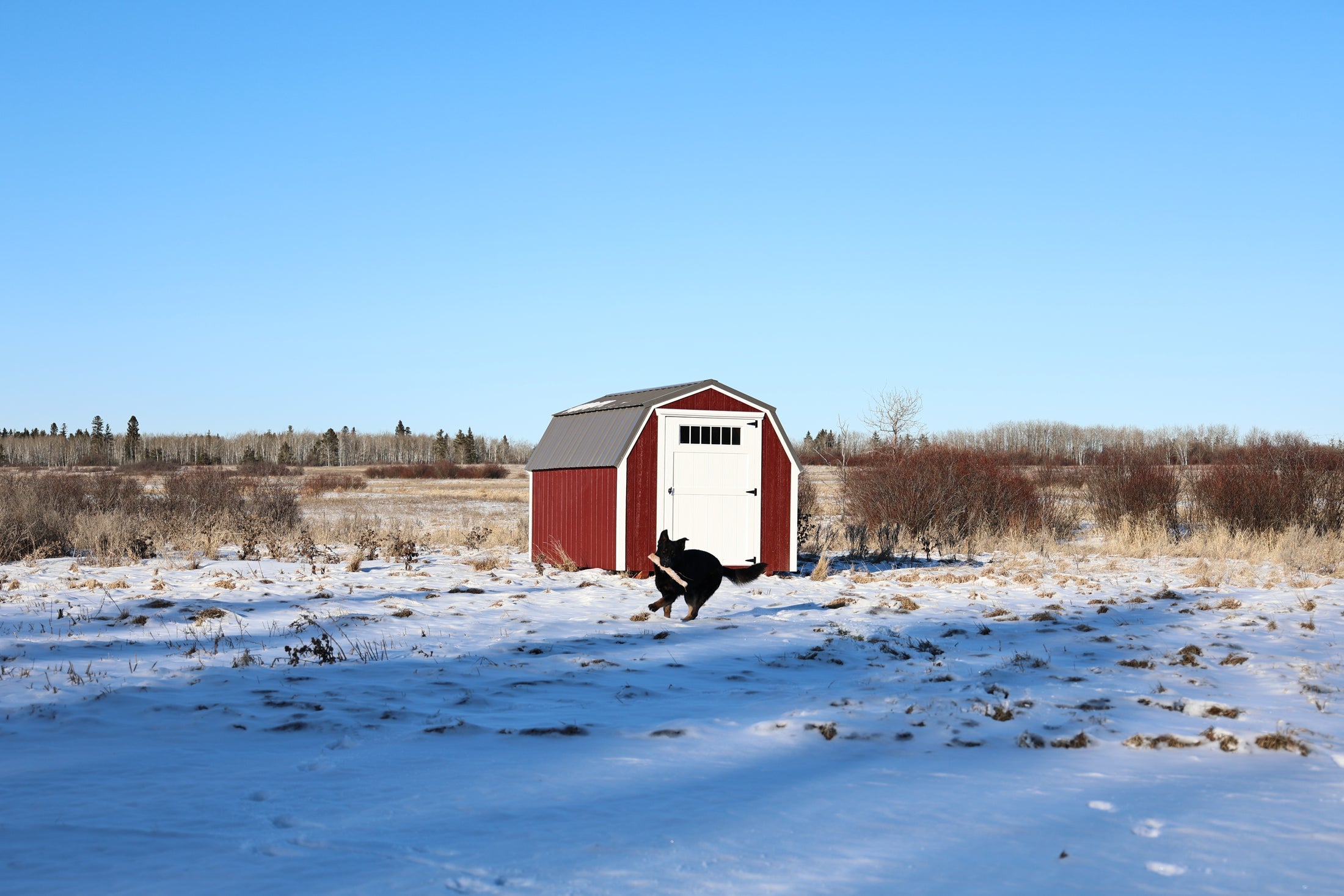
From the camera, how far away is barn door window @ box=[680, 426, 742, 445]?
15.2 meters

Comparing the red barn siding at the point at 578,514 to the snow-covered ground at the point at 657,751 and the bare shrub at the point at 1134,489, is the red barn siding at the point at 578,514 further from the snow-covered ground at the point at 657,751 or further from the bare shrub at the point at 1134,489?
the bare shrub at the point at 1134,489

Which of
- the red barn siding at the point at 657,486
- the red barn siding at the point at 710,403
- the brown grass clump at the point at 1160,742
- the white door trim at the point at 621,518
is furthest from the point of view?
the red barn siding at the point at 710,403

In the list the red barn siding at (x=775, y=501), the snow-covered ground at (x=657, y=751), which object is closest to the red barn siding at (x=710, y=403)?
the red barn siding at (x=775, y=501)

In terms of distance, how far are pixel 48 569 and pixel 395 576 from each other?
4795 mm

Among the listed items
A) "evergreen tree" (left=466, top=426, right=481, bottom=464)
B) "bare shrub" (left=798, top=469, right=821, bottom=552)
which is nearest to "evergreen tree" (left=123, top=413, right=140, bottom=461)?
"evergreen tree" (left=466, top=426, right=481, bottom=464)

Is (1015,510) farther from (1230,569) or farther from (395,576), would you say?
(395,576)

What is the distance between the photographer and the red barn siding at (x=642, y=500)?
14742 mm

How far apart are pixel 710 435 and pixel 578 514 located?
2.46m

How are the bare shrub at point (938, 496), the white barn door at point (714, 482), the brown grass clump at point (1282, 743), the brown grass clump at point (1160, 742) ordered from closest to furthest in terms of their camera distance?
the brown grass clump at point (1282, 743), the brown grass clump at point (1160, 742), the white barn door at point (714, 482), the bare shrub at point (938, 496)

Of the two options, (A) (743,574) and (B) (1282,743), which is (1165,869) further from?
(A) (743,574)

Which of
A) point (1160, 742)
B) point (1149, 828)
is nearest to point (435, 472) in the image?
point (1160, 742)

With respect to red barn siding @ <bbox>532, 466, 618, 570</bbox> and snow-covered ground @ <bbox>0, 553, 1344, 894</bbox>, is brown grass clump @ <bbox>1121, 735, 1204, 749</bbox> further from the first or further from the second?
red barn siding @ <bbox>532, 466, 618, 570</bbox>

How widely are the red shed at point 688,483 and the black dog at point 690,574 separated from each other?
14.6 feet

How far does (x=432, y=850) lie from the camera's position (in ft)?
13.0
